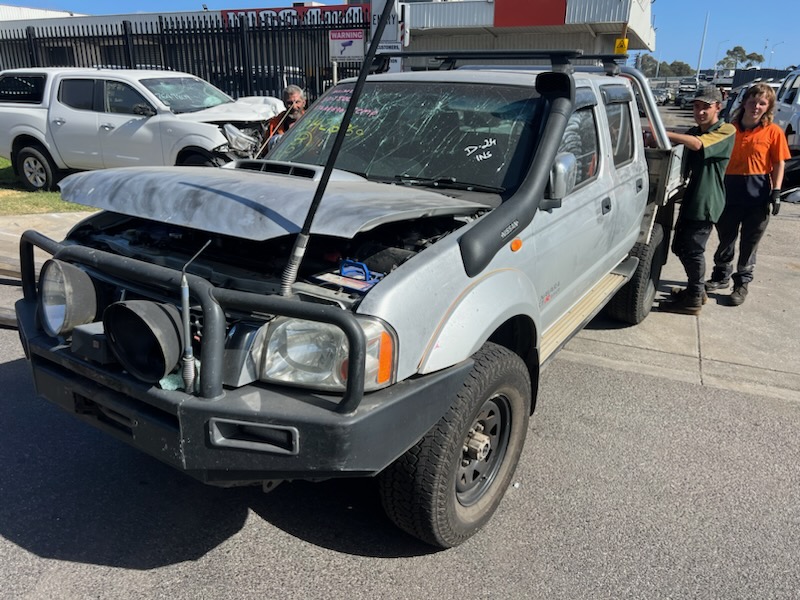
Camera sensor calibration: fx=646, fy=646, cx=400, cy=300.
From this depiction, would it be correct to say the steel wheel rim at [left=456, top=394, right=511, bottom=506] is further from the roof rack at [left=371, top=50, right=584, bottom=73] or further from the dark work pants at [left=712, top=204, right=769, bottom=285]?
the dark work pants at [left=712, top=204, right=769, bottom=285]

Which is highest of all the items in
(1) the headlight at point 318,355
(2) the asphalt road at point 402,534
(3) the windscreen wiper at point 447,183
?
(3) the windscreen wiper at point 447,183

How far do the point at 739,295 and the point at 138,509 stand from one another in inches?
223

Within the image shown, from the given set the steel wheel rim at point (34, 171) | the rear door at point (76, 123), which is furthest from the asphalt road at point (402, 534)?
the steel wheel rim at point (34, 171)

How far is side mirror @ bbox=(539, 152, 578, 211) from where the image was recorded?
3059 mm

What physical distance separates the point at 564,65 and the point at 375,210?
1860mm

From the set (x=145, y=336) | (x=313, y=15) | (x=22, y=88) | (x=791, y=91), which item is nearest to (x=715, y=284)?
(x=145, y=336)

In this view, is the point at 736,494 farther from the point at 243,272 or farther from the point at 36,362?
the point at 36,362

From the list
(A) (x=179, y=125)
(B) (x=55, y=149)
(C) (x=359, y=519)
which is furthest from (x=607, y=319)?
(B) (x=55, y=149)

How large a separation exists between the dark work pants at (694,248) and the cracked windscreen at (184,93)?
7570mm

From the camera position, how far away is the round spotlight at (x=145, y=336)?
2.15m

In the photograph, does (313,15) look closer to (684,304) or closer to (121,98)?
(121,98)

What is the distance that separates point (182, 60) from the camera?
15883mm

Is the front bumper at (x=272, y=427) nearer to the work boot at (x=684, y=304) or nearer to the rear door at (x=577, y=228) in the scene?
the rear door at (x=577, y=228)

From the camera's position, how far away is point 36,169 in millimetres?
10891
